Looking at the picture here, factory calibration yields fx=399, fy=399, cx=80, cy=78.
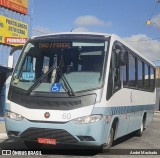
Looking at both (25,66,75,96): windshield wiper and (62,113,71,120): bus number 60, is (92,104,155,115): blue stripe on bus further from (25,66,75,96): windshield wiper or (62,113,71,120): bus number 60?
(25,66,75,96): windshield wiper

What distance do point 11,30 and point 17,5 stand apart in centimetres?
129

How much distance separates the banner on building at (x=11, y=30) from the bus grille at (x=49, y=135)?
8068mm

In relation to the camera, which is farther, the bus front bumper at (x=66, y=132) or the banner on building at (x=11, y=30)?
the banner on building at (x=11, y=30)

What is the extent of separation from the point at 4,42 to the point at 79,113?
9.90 m

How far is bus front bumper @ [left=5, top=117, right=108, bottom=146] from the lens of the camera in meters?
8.82

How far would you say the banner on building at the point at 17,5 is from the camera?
17.9 meters

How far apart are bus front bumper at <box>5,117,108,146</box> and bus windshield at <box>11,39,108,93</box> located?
0.83m

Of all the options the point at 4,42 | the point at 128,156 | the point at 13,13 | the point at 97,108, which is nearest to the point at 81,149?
the point at 128,156

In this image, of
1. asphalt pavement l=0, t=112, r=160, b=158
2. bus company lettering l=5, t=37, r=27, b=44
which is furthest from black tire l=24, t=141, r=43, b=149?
bus company lettering l=5, t=37, r=27, b=44

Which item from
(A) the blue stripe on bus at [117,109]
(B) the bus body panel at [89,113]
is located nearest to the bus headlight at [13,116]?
(B) the bus body panel at [89,113]

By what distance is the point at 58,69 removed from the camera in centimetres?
959

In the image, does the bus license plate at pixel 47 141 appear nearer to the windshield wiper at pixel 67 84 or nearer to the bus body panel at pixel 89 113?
the bus body panel at pixel 89 113

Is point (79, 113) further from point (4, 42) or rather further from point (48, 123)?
point (4, 42)

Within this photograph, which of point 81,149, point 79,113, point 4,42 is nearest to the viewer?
point 79,113
